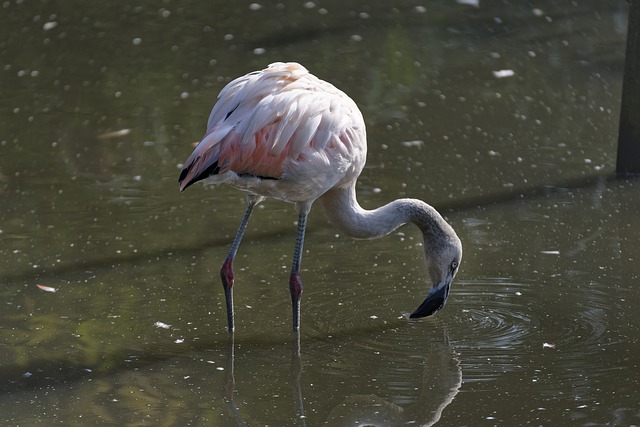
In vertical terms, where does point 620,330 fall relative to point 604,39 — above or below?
above

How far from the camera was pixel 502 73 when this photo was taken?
28.8 ft

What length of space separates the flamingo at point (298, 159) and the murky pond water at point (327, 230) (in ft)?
1.01

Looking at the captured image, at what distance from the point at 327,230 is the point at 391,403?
7.04ft

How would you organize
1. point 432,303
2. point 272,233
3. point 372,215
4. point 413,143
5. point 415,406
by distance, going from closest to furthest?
1. point 415,406
2. point 432,303
3. point 372,215
4. point 272,233
5. point 413,143

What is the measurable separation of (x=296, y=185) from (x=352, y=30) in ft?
16.8

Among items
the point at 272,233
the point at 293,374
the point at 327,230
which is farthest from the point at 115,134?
the point at 293,374

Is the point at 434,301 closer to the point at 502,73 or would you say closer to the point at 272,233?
the point at 272,233

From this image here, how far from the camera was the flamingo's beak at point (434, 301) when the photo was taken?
16.1 ft

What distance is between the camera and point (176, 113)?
8062mm

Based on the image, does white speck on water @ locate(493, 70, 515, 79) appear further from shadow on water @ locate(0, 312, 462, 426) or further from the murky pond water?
shadow on water @ locate(0, 312, 462, 426)

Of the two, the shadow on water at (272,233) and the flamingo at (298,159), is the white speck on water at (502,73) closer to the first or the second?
the shadow on water at (272,233)

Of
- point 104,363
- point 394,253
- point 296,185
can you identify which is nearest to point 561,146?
point 394,253

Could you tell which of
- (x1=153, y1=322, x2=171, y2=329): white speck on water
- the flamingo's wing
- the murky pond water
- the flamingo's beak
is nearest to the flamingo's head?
the flamingo's beak

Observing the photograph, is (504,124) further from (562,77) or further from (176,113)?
(176,113)
